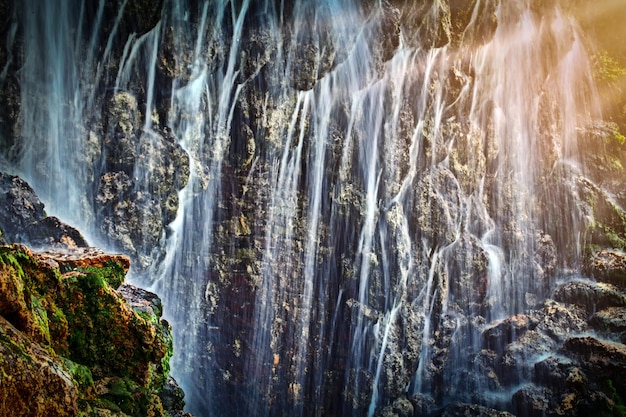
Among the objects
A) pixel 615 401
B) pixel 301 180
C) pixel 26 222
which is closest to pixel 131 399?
pixel 26 222

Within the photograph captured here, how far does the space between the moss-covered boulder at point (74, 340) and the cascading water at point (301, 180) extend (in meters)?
6.90

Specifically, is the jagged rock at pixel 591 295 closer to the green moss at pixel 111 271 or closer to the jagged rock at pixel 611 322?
the jagged rock at pixel 611 322

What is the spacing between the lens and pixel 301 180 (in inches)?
697

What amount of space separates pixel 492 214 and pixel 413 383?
876 centimetres

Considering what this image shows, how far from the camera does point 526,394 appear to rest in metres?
19.3

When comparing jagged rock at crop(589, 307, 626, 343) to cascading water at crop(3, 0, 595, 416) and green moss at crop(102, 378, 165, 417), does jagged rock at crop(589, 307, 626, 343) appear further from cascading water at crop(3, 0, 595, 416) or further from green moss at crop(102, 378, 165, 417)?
green moss at crop(102, 378, 165, 417)

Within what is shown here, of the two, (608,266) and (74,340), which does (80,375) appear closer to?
(74,340)

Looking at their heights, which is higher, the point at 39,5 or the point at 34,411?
the point at 39,5

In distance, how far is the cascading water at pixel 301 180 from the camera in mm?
14016

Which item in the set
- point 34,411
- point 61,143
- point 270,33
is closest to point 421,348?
point 270,33

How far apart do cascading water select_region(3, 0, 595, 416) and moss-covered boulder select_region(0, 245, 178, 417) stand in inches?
272

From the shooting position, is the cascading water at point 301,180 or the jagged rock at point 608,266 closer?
the cascading water at point 301,180

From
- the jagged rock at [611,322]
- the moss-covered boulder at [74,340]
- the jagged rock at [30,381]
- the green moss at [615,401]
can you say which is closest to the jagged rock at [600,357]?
the green moss at [615,401]

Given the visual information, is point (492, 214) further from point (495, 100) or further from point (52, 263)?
point (52, 263)
